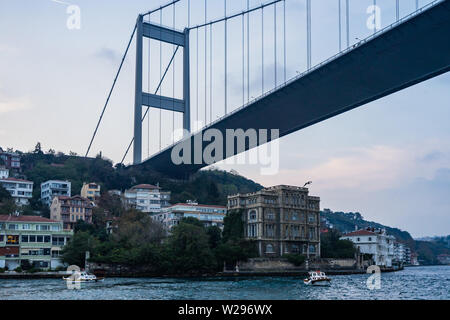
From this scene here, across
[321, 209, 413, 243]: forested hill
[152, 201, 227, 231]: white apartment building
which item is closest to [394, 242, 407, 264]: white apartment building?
[321, 209, 413, 243]: forested hill

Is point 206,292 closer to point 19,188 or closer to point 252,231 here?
point 252,231

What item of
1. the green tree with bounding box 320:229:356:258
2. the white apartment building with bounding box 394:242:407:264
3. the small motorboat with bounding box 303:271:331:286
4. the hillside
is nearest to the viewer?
the small motorboat with bounding box 303:271:331:286

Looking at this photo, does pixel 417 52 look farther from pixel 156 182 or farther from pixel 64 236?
pixel 156 182

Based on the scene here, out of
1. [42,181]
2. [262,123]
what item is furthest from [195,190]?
[262,123]

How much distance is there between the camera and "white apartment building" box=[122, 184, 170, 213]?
6550cm

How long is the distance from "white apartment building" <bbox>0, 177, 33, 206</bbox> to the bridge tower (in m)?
12.6

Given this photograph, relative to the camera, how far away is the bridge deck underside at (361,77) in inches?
1204

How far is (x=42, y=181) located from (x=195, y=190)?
1793 cm

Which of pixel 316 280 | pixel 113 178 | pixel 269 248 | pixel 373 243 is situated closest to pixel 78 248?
pixel 269 248

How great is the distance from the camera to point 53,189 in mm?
61688

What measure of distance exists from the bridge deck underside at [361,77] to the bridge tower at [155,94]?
10.5 meters

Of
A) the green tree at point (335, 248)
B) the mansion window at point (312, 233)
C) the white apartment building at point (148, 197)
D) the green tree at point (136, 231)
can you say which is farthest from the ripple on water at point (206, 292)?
the white apartment building at point (148, 197)

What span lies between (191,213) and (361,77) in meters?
29.5

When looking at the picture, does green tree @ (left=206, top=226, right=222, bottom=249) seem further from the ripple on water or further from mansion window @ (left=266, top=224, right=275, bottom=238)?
the ripple on water
